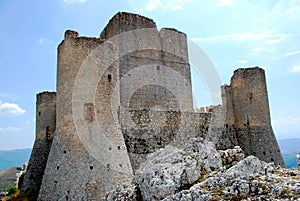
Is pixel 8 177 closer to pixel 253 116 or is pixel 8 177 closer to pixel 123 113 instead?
pixel 123 113

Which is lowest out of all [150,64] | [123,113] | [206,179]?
[206,179]

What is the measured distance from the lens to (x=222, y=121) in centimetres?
1775

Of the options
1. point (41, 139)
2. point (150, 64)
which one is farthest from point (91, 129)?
point (150, 64)

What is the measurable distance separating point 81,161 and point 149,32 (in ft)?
38.5

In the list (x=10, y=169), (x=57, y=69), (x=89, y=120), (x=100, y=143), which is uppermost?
(x=57, y=69)

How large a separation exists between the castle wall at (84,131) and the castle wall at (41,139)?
4.35 metres

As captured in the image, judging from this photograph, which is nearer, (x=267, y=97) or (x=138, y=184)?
(x=138, y=184)

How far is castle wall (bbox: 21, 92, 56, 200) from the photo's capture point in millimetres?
15109

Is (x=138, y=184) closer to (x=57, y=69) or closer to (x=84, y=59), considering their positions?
(x=84, y=59)

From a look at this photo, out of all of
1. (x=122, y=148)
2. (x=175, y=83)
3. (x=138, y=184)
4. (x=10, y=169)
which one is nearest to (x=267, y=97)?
(x=175, y=83)

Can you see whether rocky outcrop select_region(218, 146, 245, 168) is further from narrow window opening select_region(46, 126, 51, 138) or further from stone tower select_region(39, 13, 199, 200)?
narrow window opening select_region(46, 126, 51, 138)

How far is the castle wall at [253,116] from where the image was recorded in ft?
55.5

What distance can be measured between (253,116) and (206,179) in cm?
1277

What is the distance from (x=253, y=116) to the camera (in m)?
17.5
